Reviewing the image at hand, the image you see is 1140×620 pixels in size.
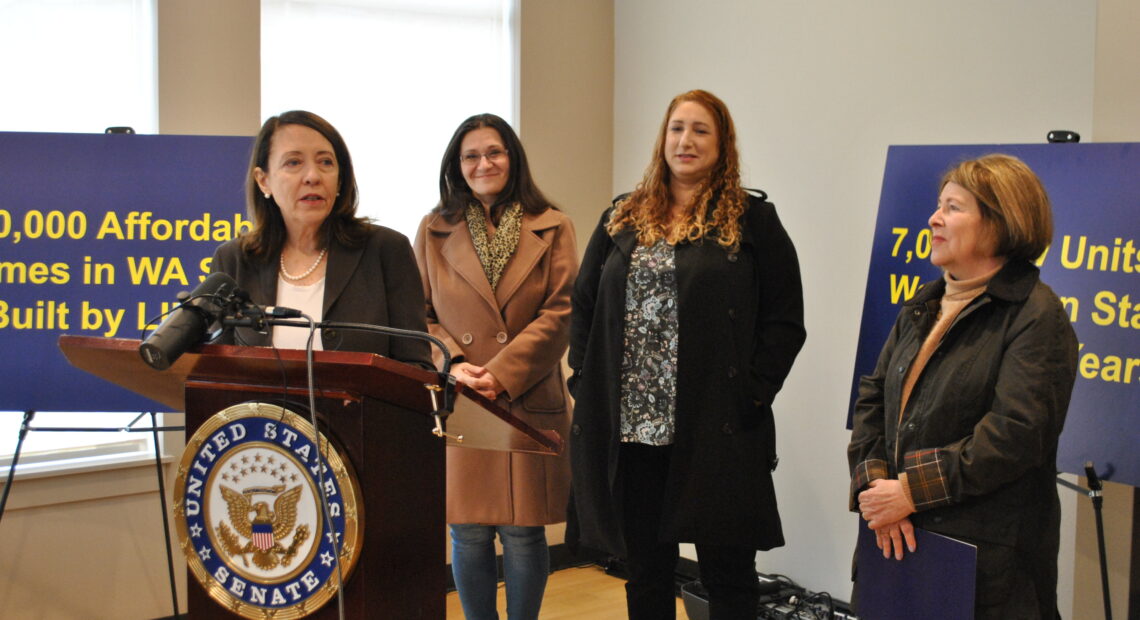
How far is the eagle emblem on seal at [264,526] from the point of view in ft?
4.46

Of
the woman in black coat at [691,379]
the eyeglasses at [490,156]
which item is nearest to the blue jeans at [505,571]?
the woman in black coat at [691,379]

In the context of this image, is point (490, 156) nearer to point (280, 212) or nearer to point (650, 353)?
point (650, 353)

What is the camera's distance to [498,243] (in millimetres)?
2844

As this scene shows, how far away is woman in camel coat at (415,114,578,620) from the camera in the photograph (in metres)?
2.75

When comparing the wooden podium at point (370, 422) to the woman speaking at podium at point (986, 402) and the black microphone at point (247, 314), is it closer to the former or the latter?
the black microphone at point (247, 314)

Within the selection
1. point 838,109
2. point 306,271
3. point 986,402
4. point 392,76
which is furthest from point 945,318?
point 392,76

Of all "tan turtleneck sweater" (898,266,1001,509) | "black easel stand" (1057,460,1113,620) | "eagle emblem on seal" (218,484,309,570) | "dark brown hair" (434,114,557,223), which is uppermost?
"dark brown hair" (434,114,557,223)

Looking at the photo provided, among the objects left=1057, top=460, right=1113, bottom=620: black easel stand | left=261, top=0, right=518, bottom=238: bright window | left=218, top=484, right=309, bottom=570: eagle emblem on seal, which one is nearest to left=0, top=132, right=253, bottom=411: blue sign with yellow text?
left=261, top=0, right=518, bottom=238: bright window

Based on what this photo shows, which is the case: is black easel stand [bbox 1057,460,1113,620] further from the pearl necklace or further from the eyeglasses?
the pearl necklace

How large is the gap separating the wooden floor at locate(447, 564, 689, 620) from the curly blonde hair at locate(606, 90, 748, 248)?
5.64ft

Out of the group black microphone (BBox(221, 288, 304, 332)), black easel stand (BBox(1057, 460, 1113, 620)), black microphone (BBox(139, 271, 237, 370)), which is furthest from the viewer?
black easel stand (BBox(1057, 460, 1113, 620))

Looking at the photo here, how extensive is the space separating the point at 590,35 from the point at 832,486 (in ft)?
7.23

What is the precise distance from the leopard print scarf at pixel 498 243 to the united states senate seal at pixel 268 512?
149 centimetres

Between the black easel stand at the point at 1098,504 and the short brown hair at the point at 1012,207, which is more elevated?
the short brown hair at the point at 1012,207
